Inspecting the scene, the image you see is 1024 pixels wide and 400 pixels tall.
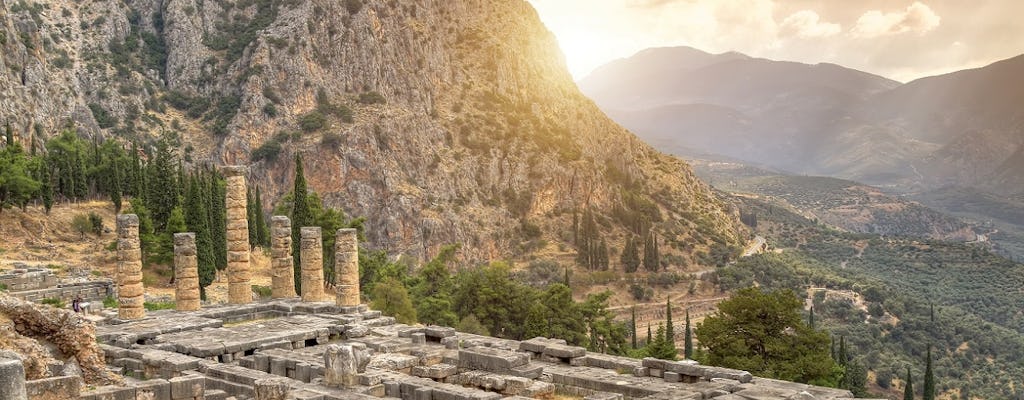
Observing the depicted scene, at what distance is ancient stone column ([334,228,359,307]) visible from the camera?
29281 mm

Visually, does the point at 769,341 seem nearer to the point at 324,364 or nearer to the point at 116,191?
the point at 324,364

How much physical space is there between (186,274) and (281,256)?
3596mm

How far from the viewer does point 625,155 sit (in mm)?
107688

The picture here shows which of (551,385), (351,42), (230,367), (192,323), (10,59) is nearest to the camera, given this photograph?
(551,385)

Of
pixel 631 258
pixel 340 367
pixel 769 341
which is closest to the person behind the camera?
pixel 340 367

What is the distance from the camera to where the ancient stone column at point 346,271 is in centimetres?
2928

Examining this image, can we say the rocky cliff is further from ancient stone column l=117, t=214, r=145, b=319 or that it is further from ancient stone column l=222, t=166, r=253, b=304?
ancient stone column l=117, t=214, r=145, b=319

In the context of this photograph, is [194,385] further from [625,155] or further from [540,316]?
[625,155]

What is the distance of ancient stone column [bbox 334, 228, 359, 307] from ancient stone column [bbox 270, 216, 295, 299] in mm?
2056

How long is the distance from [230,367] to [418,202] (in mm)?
64604

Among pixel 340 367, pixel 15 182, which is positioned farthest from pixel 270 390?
pixel 15 182

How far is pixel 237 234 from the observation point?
3033 centimetres

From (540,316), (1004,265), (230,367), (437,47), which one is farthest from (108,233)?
(1004,265)

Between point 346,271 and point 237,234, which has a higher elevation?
point 237,234
